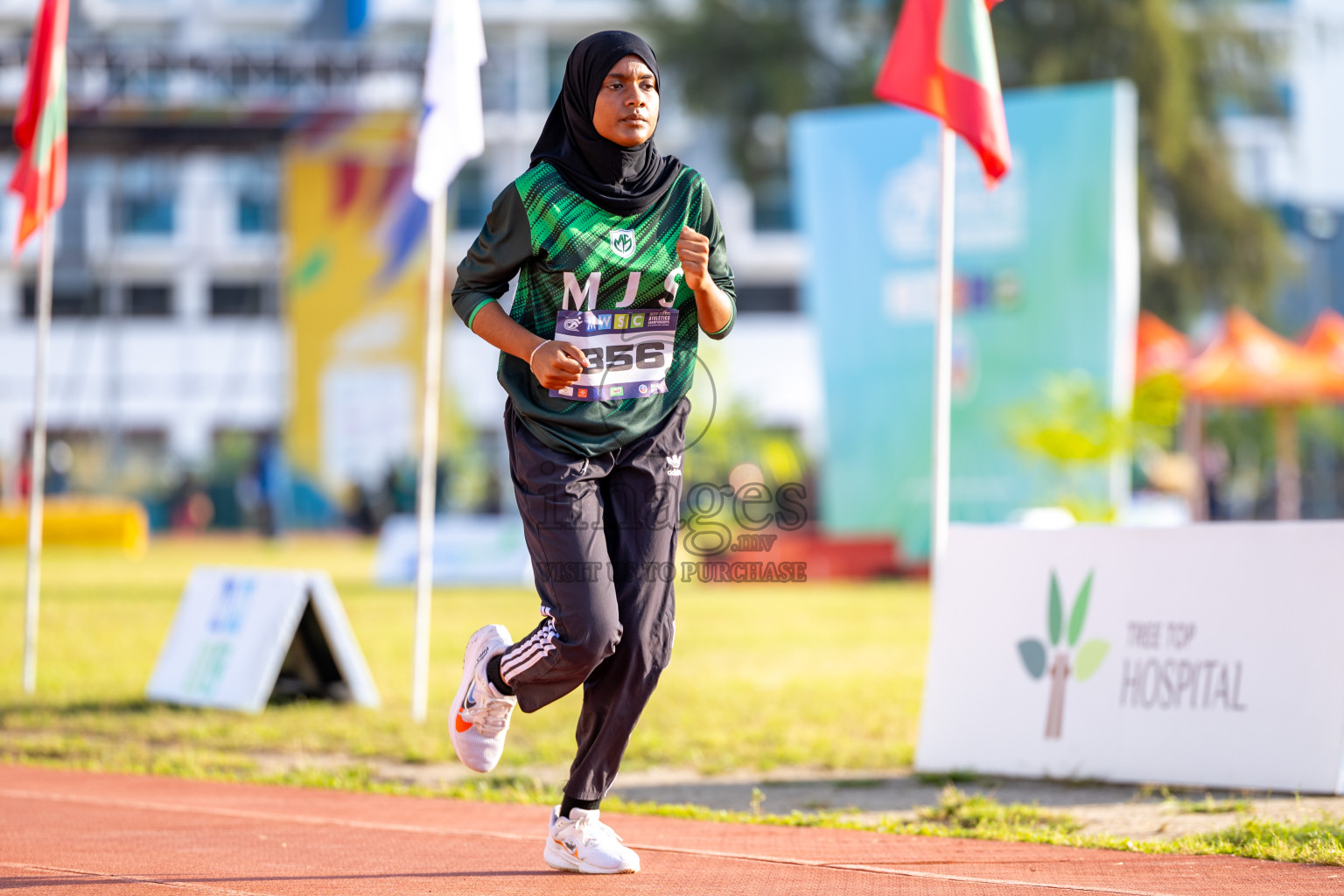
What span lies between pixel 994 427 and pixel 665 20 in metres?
16.9

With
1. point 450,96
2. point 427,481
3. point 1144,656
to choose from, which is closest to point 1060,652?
point 1144,656

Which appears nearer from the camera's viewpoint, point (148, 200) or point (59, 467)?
point (59, 467)

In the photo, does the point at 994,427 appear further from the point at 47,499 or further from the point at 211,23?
the point at 211,23

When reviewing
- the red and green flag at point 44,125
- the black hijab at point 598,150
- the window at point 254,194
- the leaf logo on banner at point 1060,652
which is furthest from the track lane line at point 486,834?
the window at point 254,194

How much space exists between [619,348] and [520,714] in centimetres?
478

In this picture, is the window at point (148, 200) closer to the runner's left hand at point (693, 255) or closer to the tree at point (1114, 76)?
the tree at point (1114, 76)

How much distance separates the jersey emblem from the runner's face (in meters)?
0.25

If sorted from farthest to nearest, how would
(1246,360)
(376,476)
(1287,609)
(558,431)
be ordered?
(376,476)
(1246,360)
(1287,609)
(558,431)

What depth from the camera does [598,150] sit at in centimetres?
433

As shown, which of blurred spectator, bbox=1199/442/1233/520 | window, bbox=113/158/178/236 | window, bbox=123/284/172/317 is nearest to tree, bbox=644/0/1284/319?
blurred spectator, bbox=1199/442/1233/520

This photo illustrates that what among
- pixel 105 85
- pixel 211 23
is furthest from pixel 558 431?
pixel 211 23

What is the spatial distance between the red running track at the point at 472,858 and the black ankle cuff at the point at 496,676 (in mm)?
544

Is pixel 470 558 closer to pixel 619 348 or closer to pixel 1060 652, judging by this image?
pixel 1060 652

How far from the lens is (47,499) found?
32812mm
